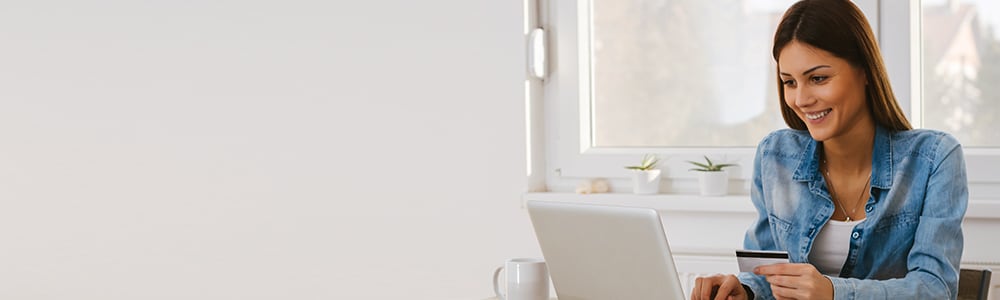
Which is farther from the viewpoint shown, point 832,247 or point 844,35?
point 832,247

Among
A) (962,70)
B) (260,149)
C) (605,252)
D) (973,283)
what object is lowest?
(973,283)

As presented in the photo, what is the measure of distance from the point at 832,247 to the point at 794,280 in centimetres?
29

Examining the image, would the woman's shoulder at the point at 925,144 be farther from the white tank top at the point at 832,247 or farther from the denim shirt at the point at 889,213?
the white tank top at the point at 832,247

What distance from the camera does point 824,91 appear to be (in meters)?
1.68

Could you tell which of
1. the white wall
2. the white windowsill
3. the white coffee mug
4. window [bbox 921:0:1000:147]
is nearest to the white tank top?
the white coffee mug

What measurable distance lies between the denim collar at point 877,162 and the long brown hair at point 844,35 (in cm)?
5

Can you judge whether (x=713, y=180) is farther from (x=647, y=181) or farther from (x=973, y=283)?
(x=973, y=283)

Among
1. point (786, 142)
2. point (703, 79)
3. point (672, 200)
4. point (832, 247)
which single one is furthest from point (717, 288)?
point (703, 79)

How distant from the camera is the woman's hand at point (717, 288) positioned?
1621 mm

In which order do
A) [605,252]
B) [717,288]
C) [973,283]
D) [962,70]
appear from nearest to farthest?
[605,252] < [717,288] < [973,283] < [962,70]

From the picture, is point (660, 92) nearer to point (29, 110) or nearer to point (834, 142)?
point (834, 142)

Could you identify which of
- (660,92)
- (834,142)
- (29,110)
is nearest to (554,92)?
(660,92)

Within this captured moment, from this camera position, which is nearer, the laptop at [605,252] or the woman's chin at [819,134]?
the laptop at [605,252]

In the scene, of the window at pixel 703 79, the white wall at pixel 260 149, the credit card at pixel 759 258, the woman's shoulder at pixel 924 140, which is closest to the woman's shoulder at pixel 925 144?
the woman's shoulder at pixel 924 140
